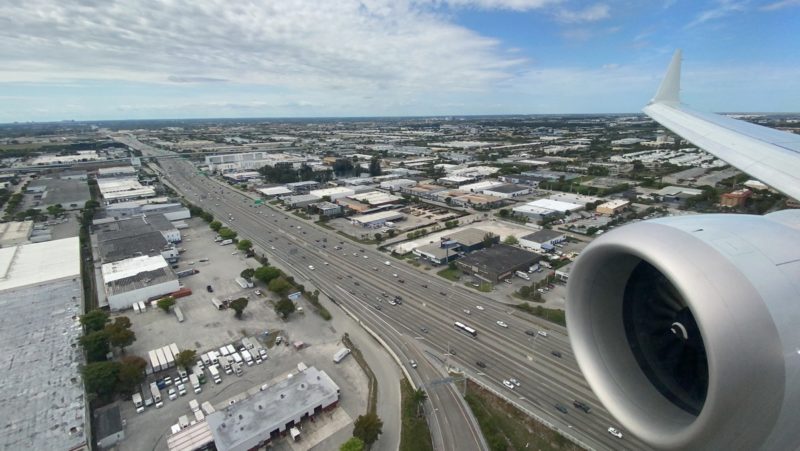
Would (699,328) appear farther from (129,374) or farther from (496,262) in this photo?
(496,262)

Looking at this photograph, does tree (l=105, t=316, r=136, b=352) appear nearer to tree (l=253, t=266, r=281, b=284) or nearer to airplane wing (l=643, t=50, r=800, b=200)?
tree (l=253, t=266, r=281, b=284)

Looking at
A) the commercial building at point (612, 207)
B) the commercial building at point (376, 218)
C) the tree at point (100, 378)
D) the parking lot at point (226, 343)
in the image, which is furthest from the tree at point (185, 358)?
the commercial building at point (612, 207)

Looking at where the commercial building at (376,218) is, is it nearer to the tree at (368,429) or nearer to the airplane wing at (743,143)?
the airplane wing at (743,143)

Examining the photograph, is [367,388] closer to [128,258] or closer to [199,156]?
[128,258]

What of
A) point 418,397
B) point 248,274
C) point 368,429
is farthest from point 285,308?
point 368,429

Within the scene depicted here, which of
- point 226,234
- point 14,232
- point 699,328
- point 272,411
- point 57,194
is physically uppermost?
point 699,328
